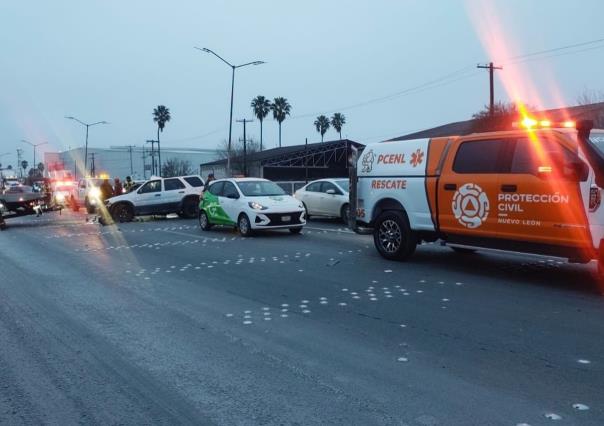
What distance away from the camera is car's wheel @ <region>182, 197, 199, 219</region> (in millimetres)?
22203

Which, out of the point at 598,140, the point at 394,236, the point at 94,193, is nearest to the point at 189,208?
the point at 94,193

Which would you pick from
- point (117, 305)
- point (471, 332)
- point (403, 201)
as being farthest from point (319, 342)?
point (403, 201)

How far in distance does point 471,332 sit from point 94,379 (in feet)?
11.4

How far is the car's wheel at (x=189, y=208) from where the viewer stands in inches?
874

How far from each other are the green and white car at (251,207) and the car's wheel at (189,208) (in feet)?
18.3

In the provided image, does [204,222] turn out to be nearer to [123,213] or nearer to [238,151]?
[123,213]

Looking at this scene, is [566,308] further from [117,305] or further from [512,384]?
[117,305]

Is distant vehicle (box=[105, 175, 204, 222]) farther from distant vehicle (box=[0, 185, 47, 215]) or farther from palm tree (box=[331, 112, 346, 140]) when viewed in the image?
palm tree (box=[331, 112, 346, 140])

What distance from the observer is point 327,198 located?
1856 cm

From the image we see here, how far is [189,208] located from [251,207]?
8189 mm

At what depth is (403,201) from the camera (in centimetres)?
983

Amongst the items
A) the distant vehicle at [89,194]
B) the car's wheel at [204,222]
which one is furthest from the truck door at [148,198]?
the car's wheel at [204,222]

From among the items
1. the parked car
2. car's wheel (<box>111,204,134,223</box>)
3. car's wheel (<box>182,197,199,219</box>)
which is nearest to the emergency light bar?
the parked car

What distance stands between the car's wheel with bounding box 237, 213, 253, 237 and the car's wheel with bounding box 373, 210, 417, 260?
5.01m
